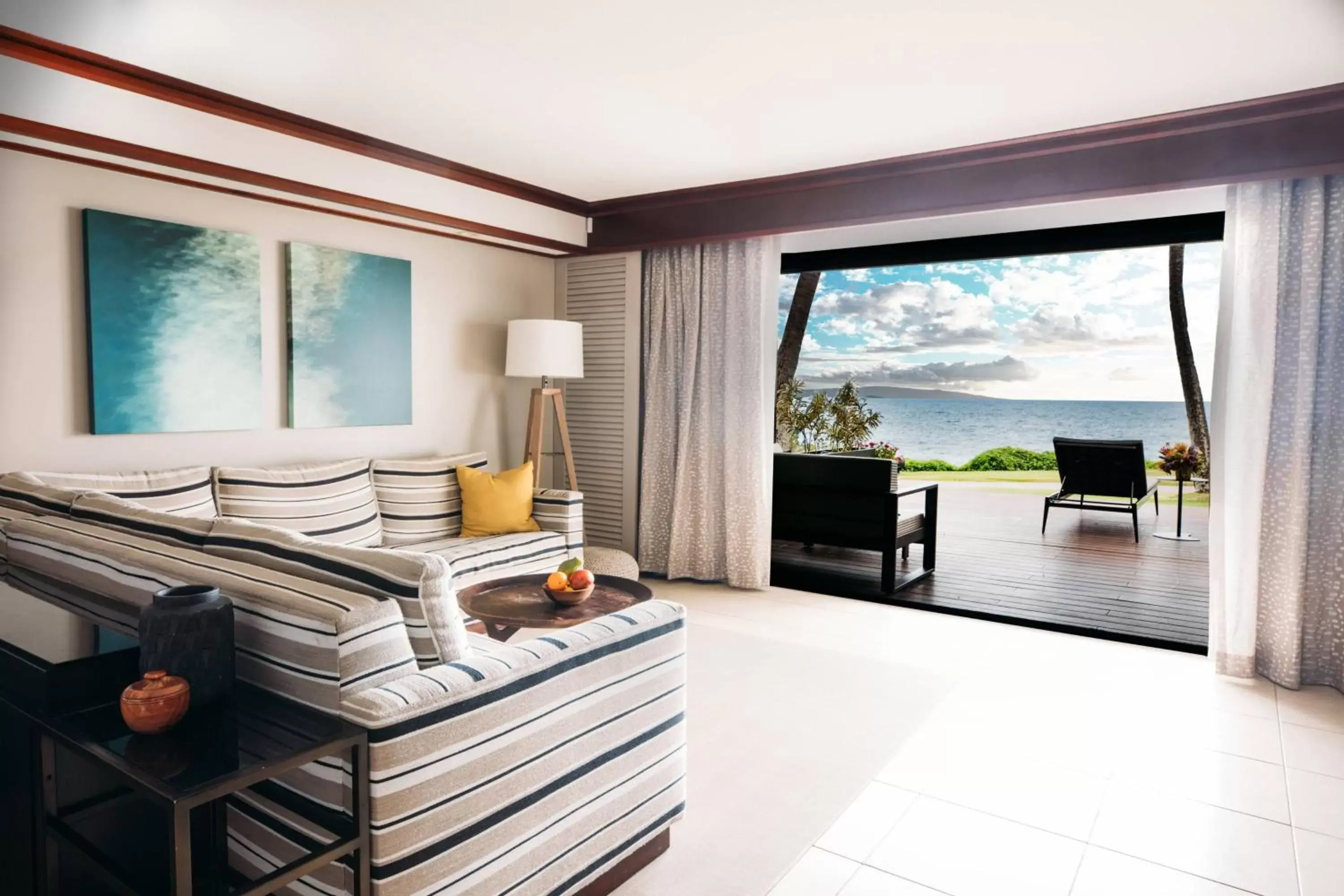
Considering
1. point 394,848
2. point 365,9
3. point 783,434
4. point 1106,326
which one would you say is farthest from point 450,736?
point 1106,326

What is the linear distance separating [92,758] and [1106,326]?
44.9ft

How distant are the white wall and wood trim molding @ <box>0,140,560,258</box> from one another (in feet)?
0.09

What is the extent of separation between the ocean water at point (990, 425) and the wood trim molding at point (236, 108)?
10.2 metres

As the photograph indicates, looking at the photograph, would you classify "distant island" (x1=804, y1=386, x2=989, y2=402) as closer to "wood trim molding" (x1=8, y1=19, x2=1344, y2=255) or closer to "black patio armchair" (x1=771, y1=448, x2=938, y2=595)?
"black patio armchair" (x1=771, y1=448, x2=938, y2=595)

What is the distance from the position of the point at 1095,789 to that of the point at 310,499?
341 centimetres

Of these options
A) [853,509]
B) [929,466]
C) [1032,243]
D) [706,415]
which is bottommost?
[929,466]

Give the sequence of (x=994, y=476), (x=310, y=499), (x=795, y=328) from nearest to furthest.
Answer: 1. (x=310, y=499)
2. (x=795, y=328)
3. (x=994, y=476)

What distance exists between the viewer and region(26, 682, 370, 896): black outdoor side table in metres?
1.24

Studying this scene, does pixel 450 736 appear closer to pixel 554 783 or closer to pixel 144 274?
pixel 554 783

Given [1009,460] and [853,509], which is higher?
[853,509]

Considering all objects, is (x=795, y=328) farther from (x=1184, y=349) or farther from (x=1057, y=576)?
(x=1184, y=349)

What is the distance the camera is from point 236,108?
3.31 meters

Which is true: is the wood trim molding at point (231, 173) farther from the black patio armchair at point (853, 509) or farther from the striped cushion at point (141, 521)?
the black patio armchair at point (853, 509)

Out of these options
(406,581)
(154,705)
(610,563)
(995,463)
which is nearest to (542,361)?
(610,563)
